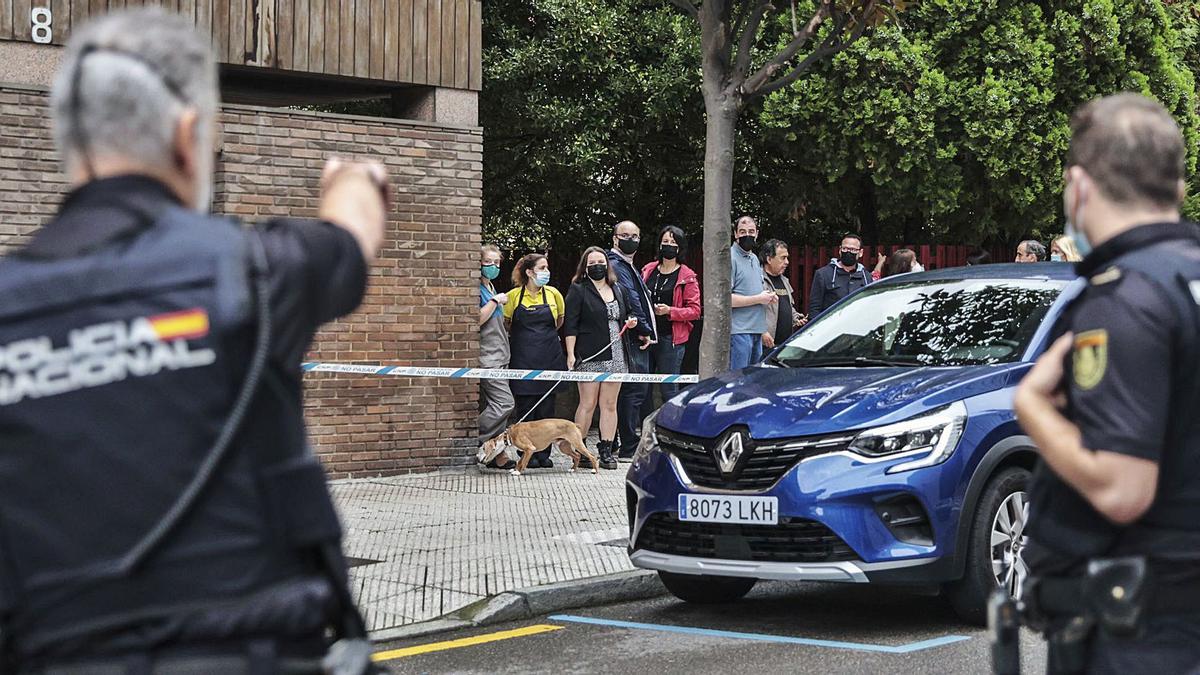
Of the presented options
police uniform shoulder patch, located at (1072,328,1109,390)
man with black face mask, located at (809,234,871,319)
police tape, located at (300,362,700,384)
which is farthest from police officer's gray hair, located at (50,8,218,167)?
man with black face mask, located at (809,234,871,319)

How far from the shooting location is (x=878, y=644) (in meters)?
6.86

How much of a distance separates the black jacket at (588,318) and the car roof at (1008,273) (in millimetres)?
4972

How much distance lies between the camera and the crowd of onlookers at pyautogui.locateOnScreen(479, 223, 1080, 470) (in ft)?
43.1

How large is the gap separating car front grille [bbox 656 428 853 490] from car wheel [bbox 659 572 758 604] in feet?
2.80

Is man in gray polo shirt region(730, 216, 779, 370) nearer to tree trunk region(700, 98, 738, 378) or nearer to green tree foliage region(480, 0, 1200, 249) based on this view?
tree trunk region(700, 98, 738, 378)

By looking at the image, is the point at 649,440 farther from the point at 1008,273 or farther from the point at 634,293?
the point at 634,293

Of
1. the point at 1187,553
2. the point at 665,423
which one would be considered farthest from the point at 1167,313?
the point at 665,423

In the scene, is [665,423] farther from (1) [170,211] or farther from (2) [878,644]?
(1) [170,211]

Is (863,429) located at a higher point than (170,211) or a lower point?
lower

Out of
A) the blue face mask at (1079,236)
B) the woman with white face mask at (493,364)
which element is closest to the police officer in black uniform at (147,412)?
the blue face mask at (1079,236)

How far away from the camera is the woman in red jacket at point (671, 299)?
13.5m

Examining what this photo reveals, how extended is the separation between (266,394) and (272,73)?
10379 mm

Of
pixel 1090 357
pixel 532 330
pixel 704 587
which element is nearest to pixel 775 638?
pixel 704 587

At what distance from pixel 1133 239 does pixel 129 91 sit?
1745 mm
